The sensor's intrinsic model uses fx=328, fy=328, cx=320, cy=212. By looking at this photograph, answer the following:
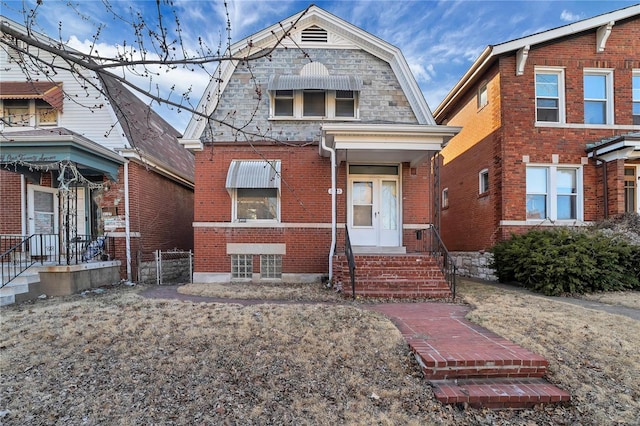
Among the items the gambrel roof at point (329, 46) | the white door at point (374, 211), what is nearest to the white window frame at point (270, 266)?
the white door at point (374, 211)

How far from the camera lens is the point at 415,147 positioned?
8578 mm

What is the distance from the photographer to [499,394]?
3.45 meters

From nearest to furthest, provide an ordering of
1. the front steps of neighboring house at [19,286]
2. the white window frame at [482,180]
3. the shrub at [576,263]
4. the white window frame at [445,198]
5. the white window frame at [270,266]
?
the front steps of neighboring house at [19,286] < the shrub at [576,263] < the white window frame at [270,266] < the white window frame at [482,180] < the white window frame at [445,198]

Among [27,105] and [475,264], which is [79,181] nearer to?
[27,105]

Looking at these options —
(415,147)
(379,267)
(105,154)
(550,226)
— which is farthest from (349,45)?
(550,226)

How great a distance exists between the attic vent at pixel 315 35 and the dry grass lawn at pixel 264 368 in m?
8.87

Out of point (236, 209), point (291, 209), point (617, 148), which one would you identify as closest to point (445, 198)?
point (617, 148)

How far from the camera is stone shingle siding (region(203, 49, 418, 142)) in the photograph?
33.8 feet

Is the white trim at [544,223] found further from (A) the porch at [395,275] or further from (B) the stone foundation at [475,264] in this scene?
(A) the porch at [395,275]

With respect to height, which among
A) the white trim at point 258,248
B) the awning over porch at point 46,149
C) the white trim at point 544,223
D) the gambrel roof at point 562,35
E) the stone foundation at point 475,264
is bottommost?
the stone foundation at point 475,264

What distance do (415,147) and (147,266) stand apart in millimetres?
9204

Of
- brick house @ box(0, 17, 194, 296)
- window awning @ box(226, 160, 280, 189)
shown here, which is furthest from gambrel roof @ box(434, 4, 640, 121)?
brick house @ box(0, 17, 194, 296)

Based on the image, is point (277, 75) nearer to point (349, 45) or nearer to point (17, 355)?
point (349, 45)

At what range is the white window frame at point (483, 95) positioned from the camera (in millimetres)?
11969
